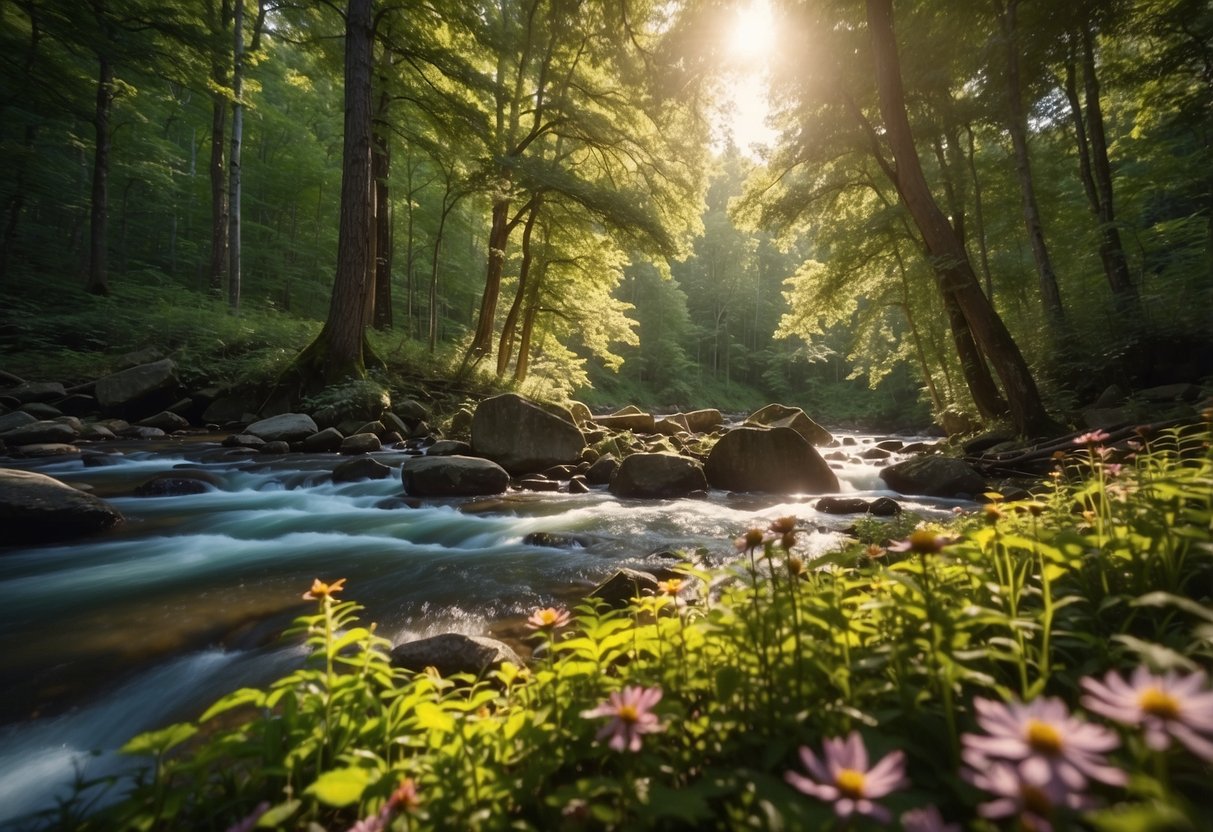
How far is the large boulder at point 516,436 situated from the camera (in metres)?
7.59

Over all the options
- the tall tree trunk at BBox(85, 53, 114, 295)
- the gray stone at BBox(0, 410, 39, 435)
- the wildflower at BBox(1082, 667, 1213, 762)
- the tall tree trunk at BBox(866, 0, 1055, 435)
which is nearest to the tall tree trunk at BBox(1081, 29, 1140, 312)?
the tall tree trunk at BBox(866, 0, 1055, 435)

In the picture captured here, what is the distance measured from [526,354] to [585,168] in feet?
18.5

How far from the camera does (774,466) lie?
7051mm

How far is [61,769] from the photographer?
1.78 metres

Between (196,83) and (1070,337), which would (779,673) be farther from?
(196,83)

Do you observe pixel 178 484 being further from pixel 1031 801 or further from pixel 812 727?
pixel 1031 801

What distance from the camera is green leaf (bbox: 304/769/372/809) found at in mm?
882

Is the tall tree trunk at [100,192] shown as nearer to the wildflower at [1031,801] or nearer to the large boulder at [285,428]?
the large boulder at [285,428]

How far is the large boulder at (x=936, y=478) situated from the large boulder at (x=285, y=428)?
917 centimetres

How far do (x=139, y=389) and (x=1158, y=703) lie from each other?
43.6ft

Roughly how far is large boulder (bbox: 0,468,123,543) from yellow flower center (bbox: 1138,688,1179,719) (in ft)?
20.2

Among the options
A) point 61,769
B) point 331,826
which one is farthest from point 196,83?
point 331,826

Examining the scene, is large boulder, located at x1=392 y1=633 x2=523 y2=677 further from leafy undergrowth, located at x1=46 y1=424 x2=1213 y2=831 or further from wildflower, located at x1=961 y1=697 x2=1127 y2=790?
wildflower, located at x1=961 y1=697 x2=1127 y2=790

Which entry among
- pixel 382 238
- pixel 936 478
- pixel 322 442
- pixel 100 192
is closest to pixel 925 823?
pixel 936 478
